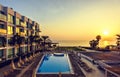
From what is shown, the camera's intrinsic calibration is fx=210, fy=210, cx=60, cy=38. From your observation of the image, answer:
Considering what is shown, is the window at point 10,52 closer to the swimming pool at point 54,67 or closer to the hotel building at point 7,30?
the hotel building at point 7,30

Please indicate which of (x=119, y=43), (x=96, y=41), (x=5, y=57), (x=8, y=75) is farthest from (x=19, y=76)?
(x=96, y=41)

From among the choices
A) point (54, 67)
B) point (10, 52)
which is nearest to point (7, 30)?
point (10, 52)

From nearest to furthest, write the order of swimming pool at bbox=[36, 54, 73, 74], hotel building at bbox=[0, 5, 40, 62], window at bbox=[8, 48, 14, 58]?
1. swimming pool at bbox=[36, 54, 73, 74]
2. hotel building at bbox=[0, 5, 40, 62]
3. window at bbox=[8, 48, 14, 58]

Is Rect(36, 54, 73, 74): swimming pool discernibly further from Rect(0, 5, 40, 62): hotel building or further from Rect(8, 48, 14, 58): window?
Rect(8, 48, 14, 58): window

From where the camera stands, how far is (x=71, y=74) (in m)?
21.8

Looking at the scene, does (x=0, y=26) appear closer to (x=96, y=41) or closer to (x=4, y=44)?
(x=4, y=44)

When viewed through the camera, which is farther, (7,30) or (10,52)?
(10,52)

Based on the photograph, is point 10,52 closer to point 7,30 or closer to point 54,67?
point 7,30

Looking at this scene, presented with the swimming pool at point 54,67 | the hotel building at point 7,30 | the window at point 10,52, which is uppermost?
the hotel building at point 7,30

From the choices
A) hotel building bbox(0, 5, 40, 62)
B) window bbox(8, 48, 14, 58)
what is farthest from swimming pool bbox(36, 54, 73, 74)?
window bbox(8, 48, 14, 58)

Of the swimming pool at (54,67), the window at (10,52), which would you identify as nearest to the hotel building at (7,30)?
the window at (10,52)

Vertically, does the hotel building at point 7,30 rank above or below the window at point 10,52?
above

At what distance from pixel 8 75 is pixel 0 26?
1626 centimetres

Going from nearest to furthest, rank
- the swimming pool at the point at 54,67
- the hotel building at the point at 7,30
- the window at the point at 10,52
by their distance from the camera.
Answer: the swimming pool at the point at 54,67, the hotel building at the point at 7,30, the window at the point at 10,52
